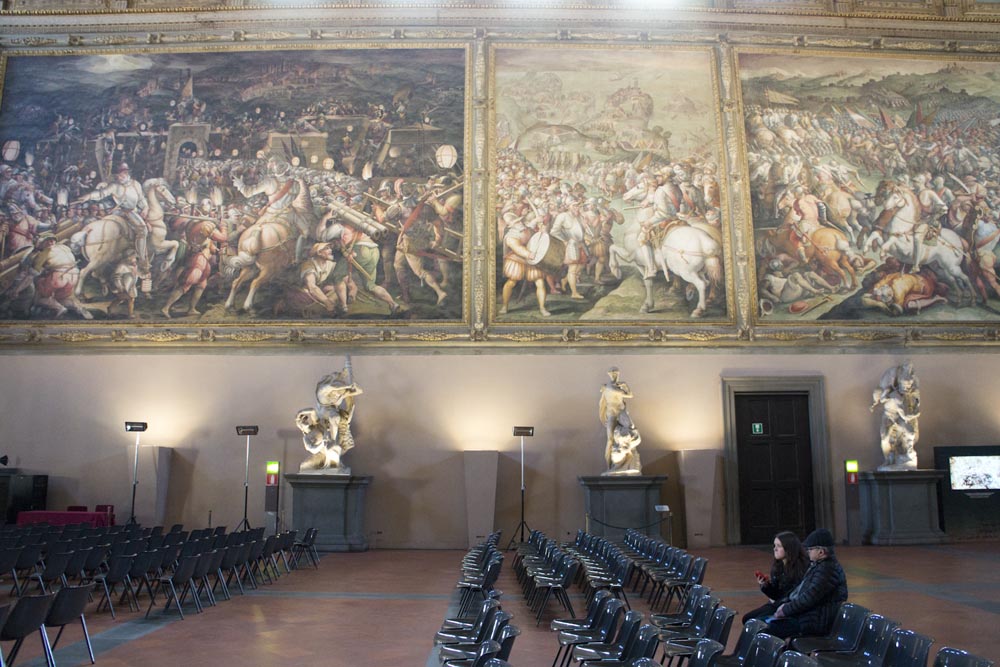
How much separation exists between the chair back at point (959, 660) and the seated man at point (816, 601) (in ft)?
6.77

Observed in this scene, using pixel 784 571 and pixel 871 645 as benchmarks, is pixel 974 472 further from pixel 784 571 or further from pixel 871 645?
pixel 871 645

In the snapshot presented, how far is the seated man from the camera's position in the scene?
19.3 feet

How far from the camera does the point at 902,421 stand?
15891 mm

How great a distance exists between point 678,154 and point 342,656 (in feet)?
44.7

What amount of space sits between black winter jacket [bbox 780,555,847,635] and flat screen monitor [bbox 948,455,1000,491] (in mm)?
12002

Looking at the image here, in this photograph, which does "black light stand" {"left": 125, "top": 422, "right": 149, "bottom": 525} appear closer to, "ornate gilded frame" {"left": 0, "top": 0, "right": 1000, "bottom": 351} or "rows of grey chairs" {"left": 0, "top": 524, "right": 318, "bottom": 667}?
"rows of grey chairs" {"left": 0, "top": 524, "right": 318, "bottom": 667}

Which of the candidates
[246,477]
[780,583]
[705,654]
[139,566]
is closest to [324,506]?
[246,477]

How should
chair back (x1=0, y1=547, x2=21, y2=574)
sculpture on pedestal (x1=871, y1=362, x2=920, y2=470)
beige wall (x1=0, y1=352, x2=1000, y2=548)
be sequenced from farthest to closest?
1. beige wall (x1=0, y1=352, x2=1000, y2=548)
2. sculpture on pedestal (x1=871, y1=362, x2=920, y2=470)
3. chair back (x1=0, y1=547, x2=21, y2=574)

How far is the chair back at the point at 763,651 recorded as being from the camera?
174 inches

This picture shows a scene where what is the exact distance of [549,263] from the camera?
16938mm

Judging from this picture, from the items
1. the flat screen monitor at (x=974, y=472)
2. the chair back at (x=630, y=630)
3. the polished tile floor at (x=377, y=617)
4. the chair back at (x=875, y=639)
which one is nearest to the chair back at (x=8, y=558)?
the polished tile floor at (x=377, y=617)

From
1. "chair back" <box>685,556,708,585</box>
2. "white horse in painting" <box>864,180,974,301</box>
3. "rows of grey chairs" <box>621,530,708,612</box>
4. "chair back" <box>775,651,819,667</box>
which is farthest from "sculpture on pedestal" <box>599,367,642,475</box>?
"chair back" <box>775,651,819,667</box>

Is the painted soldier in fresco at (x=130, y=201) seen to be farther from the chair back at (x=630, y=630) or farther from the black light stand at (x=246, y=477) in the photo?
the chair back at (x=630, y=630)

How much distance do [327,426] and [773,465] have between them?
8944 millimetres
